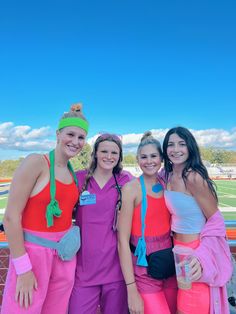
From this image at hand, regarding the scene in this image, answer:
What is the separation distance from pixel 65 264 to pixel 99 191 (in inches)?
22.8

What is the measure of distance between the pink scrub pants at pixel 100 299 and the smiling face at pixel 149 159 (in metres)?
0.90

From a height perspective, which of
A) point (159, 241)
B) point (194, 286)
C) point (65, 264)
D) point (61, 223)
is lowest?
point (194, 286)

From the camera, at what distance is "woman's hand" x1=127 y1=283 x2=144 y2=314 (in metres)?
1.85

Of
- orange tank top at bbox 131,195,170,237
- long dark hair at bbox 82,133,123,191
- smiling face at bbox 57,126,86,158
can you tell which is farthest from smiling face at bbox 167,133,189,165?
smiling face at bbox 57,126,86,158

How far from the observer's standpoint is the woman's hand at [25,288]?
5.39ft

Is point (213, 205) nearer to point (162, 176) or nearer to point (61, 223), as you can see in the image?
point (162, 176)

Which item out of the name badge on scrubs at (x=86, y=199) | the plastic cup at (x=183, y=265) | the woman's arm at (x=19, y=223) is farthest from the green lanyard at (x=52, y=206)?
the plastic cup at (x=183, y=265)

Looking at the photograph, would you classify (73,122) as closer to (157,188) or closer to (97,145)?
(97,145)

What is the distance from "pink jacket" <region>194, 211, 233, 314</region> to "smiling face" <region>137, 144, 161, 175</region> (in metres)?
0.54

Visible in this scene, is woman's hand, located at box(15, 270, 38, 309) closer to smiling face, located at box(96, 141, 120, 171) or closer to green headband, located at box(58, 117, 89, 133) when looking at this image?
smiling face, located at box(96, 141, 120, 171)

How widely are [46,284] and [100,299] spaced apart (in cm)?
56

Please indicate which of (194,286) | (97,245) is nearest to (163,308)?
(194,286)

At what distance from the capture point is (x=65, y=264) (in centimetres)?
188

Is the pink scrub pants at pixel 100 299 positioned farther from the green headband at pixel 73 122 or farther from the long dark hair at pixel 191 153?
the green headband at pixel 73 122
